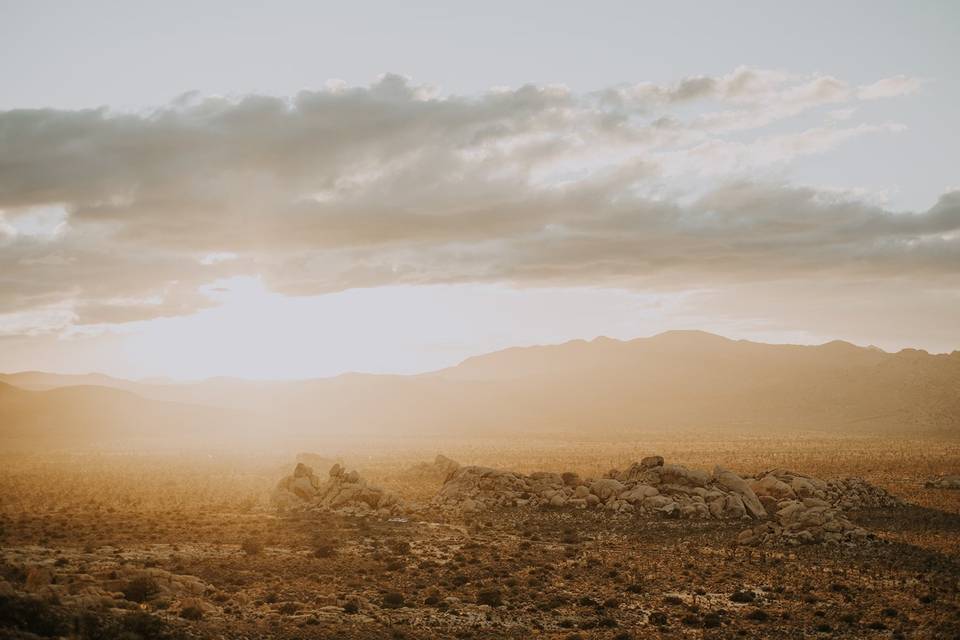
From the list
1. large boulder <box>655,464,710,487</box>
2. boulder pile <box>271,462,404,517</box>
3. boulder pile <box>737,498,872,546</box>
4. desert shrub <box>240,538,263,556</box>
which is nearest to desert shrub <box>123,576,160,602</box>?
desert shrub <box>240,538,263,556</box>

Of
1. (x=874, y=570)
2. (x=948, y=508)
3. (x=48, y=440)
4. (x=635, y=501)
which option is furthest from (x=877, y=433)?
(x=48, y=440)

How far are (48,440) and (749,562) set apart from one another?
132340 millimetres

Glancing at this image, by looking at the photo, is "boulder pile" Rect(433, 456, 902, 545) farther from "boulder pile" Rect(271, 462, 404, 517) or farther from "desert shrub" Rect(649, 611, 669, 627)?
"desert shrub" Rect(649, 611, 669, 627)

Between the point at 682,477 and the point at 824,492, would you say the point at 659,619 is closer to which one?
the point at 682,477

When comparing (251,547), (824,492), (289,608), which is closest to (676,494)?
(824,492)

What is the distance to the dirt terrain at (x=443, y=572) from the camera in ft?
63.1

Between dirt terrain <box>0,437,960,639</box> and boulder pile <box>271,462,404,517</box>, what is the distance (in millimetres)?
985

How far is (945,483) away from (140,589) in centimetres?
5011

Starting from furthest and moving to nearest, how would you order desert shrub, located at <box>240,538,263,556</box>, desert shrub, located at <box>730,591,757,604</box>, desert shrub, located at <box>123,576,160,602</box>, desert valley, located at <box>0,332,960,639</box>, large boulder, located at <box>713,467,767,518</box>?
1. large boulder, located at <box>713,467,767,518</box>
2. desert shrub, located at <box>240,538,263,556</box>
3. desert shrub, located at <box>730,591,757,604</box>
4. desert shrub, located at <box>123,576,160,602</box>
5. desert valley, located at <box>0,332,960,639</box>

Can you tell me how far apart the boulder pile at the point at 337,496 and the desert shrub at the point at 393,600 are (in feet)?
59.0

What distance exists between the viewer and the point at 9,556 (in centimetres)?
2694

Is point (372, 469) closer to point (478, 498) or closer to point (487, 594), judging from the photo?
point (478, 498)

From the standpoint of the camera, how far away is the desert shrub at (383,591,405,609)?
21703 mm

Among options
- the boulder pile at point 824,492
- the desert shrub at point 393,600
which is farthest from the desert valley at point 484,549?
the boulder pile at point 824,492
